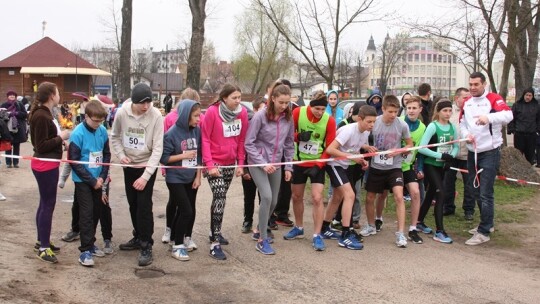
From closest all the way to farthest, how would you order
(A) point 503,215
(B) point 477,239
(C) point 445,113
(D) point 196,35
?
(B) point 477,239 < (C) point 445,113 < (A) point 503,215 < (D) point 196,35

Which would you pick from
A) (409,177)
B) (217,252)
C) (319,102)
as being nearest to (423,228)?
(409,177)

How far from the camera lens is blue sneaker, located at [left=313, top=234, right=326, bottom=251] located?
21.1ft

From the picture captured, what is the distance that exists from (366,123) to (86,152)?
3216 mm

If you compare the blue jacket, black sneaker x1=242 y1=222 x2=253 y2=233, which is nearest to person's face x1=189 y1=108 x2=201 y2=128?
the blue jacket

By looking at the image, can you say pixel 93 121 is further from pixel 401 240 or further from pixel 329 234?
pixel 401 240

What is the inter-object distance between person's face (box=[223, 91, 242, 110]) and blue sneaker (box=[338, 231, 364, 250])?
80.6 inches

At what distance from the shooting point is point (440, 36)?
1280 centimetres

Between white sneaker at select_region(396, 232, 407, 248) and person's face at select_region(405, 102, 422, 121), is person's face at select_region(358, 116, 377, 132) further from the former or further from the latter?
white sneaker at select_region(396, 232, 407, 248)

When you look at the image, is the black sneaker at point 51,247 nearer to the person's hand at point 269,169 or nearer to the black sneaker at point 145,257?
the black sneaker at point 145,257

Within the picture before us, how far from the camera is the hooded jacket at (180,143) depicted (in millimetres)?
6016

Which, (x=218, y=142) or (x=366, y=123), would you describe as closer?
(x=218, y=142)

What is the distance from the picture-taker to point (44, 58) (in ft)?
155

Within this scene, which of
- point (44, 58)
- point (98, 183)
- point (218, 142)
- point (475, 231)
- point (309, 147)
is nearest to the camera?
point (98, 183)

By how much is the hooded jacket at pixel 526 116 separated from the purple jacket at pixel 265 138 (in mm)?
9110
